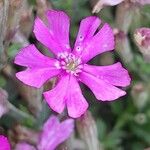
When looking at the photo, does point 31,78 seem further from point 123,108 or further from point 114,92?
point 123,108

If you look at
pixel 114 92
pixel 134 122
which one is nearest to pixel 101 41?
pixel 114 92

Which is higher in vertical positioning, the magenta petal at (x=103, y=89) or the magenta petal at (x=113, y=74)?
the magenta petal at (x=113, y=74)

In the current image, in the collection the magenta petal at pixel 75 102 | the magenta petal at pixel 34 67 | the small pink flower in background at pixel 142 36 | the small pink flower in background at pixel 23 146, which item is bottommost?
the small pink flower in background at pixel 23 146

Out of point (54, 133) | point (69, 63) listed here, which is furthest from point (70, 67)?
point (54, 133)

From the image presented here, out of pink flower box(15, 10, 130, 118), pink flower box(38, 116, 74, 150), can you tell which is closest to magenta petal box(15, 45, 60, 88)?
pink flower box(15, 10, 130, 118)

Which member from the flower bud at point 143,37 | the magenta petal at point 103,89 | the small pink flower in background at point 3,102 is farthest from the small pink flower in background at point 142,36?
the small pink flower in background at point 3,102

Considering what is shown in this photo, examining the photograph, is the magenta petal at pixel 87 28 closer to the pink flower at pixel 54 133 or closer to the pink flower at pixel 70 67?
the pink flower at pixel 70 67

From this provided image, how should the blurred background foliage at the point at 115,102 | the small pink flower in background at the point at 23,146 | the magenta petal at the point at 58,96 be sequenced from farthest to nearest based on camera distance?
the blurred background foliage at the point at 115,102
the small pink flower in background at the point at 23,146
the magenta petal at the point at 58,96
